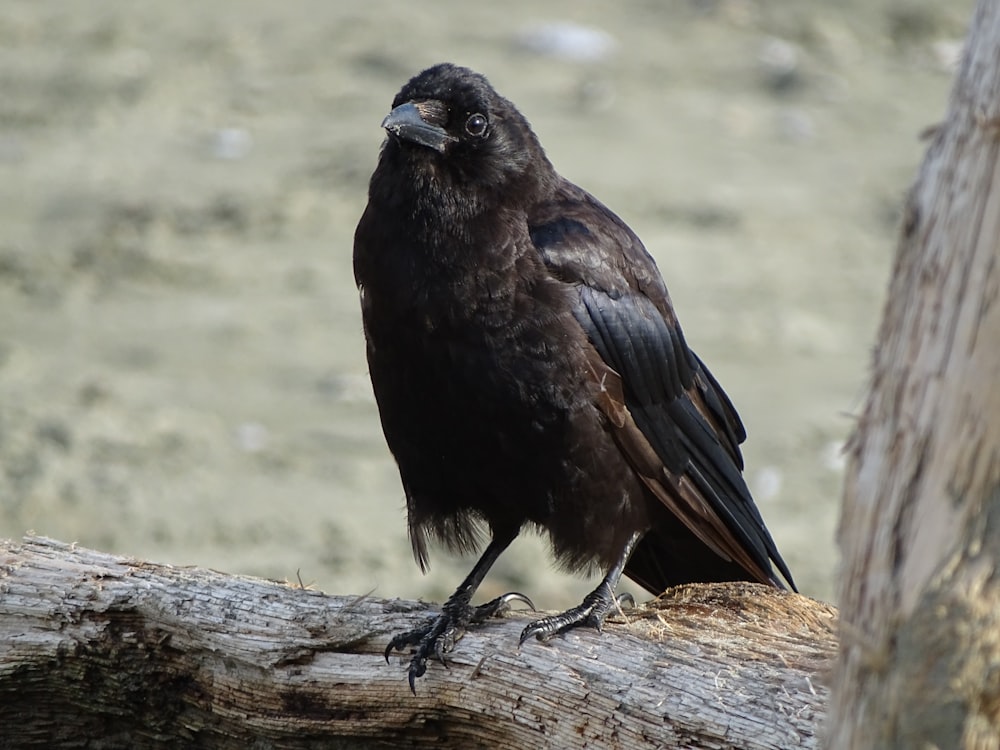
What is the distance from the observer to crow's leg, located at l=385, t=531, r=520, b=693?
3.84 metres

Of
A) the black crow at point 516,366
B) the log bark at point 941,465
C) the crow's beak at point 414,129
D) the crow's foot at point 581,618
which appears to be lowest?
the log bark at point 941,465

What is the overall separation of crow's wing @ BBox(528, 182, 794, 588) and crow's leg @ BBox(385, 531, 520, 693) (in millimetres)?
546

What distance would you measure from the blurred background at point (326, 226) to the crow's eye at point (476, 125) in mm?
2978

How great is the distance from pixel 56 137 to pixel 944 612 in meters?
9.80

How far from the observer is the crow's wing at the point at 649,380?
13.8 feet

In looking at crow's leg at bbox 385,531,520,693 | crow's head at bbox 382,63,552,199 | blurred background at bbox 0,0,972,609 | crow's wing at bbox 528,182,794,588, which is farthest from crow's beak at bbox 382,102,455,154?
blurred background at bbox 0,0,972,609

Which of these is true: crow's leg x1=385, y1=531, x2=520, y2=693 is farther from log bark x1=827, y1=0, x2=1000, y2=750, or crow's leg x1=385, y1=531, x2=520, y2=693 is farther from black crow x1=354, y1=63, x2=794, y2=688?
log bark x1=827, y1=0, x2=1000, y2=750

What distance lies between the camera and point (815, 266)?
32.7 ft

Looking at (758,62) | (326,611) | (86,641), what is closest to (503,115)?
(326,611)

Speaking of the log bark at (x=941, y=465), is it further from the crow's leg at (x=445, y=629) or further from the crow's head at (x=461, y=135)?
the crow's head at (x=461, y=135)

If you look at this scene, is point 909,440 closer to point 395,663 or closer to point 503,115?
point 395,663

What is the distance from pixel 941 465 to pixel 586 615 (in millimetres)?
1768

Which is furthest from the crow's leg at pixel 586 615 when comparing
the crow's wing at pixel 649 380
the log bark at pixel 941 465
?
the log bark at pixel 941 465

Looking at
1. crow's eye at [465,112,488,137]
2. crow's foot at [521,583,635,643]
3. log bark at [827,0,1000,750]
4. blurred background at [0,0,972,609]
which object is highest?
blurred background at [0,0,972,609]
